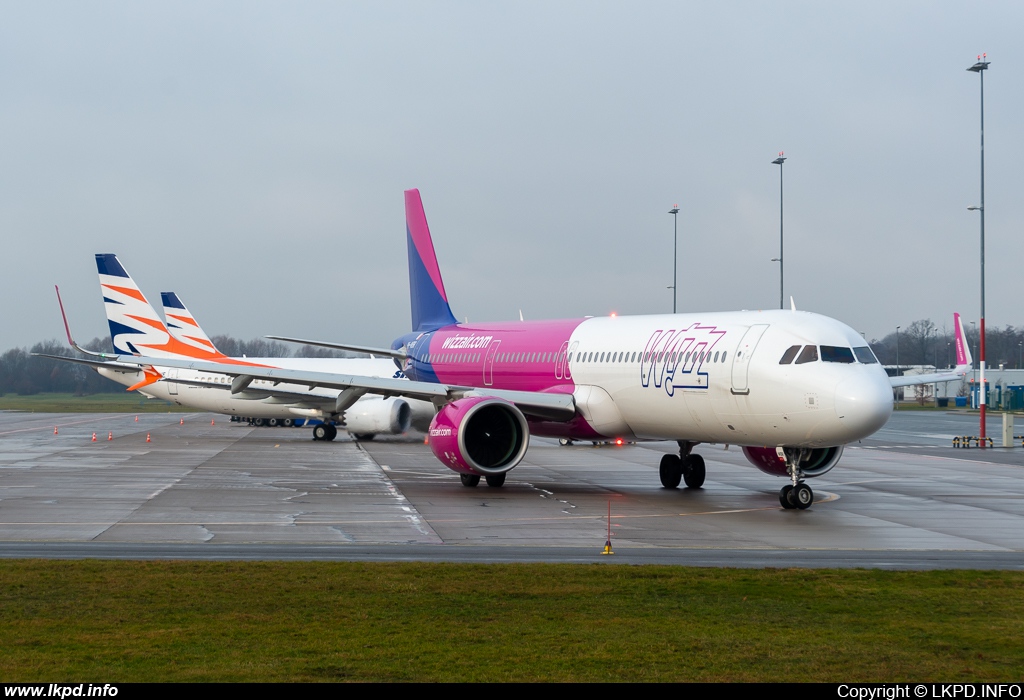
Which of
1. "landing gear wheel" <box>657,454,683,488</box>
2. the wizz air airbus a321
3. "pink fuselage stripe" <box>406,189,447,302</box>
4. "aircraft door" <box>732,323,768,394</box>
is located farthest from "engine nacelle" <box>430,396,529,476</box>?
"pink fuselage stripe" <box>406,189,447,302</box>

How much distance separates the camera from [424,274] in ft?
118

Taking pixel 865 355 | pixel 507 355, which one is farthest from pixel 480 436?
pixel 865 355

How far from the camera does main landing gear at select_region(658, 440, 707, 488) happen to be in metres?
25.9

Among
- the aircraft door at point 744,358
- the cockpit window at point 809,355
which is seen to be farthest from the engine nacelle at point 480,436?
the cockpit window at point 809,355

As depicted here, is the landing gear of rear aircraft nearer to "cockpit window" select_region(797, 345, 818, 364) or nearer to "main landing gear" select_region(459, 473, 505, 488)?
"main landing gear" select_region(459, 473, 505, 488)

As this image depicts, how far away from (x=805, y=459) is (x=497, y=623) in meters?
13.0

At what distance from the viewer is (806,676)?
8.68 meters

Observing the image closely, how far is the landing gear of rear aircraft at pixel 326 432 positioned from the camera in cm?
4656

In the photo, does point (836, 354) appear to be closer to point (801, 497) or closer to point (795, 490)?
point (795, 490)

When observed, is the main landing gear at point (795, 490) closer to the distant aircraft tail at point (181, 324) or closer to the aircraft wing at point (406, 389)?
the aircraft wing at point (406, 389)

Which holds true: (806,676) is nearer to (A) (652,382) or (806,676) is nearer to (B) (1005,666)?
(B) (1005,666)

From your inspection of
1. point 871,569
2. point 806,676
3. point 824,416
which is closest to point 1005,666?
point 806,676

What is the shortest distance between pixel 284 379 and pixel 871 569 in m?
15.8

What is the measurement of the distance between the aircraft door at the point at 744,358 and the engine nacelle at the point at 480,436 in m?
5.02
